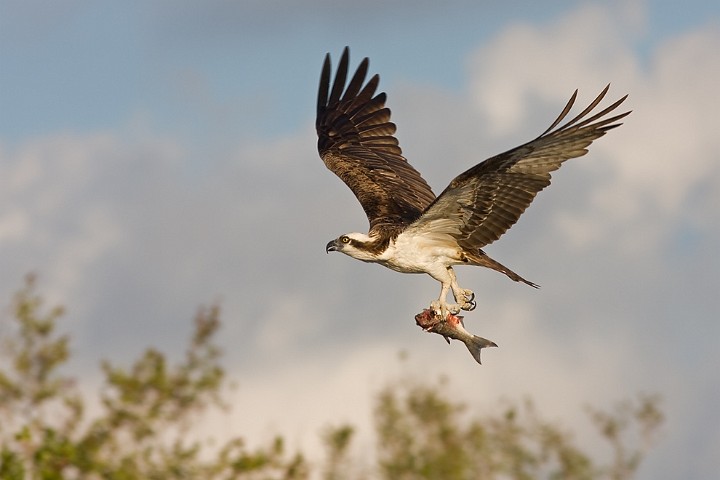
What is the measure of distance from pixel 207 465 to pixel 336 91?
4801 millimetres

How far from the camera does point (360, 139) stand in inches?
703

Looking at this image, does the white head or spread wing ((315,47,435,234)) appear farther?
spread wing ((315,47,435,234))

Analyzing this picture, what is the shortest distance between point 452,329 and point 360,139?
212 inches

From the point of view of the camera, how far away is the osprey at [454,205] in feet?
41.6

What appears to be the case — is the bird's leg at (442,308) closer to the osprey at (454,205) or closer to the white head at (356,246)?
the osprey at (454,205)

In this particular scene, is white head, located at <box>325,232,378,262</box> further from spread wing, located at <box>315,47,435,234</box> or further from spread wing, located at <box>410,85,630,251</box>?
spread wing, located at <box>315,47,435,234</box>

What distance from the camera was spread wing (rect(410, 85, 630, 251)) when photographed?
41.3ft

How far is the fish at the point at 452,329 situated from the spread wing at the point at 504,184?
2.84 feet

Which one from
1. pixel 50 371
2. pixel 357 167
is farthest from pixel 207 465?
pixel 357 167

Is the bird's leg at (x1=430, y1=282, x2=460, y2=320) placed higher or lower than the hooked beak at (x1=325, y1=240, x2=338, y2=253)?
lower

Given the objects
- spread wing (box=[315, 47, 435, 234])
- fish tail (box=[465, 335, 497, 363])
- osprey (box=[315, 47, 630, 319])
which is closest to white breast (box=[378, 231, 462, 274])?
osprey (box=[315, 47, 630, 319])

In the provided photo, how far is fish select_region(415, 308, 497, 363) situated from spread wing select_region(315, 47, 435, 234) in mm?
3329

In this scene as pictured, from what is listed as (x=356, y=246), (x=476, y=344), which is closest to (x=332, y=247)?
(x=356, y=246)

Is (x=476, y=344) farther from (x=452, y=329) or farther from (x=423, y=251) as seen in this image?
(x=423, y=251)
